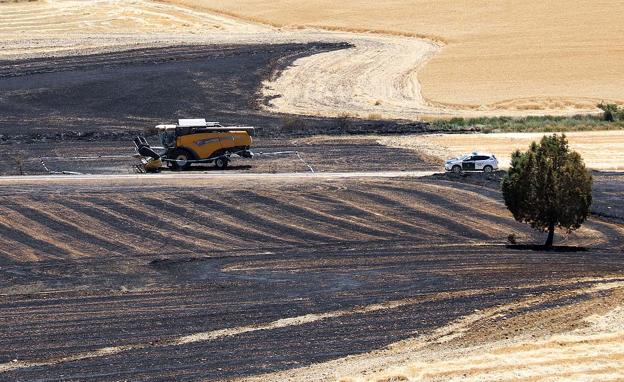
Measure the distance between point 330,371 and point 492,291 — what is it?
30.7 ft

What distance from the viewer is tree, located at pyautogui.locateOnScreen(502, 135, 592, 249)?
44281 millimetres

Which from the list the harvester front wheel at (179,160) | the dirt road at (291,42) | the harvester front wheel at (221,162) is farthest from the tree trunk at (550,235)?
the dirt road at (291,42)

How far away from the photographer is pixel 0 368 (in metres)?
31.3

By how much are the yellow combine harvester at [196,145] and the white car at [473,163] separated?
10.1 meters

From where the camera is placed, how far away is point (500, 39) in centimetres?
10212

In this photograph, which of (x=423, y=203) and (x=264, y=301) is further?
(x=423, y=203)

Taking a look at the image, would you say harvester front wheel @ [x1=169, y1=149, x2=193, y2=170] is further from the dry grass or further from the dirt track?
the dry grass

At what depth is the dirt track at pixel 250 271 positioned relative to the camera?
108ft

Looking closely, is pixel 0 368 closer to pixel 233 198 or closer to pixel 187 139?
pixel 233 198

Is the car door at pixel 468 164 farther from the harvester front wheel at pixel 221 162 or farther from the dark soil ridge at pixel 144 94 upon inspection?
the dark soil ridge at pixel 144 94

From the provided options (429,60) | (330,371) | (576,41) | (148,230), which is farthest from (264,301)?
(576,41)

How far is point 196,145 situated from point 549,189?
1981 cm

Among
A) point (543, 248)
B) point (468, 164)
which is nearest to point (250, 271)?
point (543, 248)

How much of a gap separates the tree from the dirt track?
1580 mm
